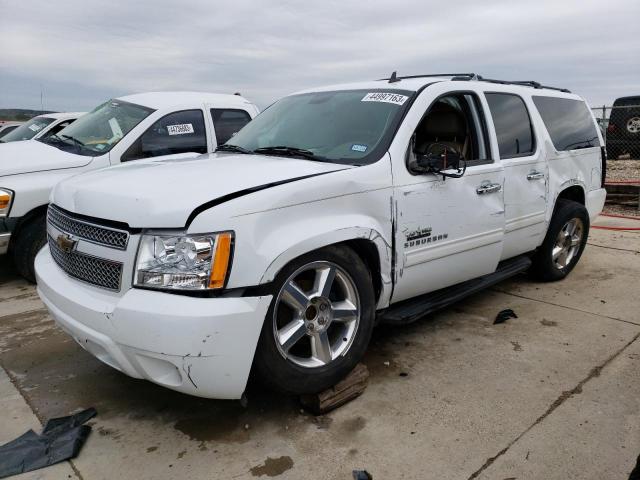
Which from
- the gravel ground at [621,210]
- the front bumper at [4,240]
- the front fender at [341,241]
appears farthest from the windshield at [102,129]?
the gravel ground at [621,210]

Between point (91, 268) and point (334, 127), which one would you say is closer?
point (91, 268)

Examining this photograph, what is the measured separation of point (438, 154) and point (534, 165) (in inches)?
55.2

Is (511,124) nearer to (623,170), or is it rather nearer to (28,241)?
(28,241)

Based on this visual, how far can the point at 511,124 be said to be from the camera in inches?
170

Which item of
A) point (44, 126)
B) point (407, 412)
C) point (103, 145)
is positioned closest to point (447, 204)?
point (407, 412)

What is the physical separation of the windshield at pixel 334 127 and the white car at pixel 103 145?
3.64ft

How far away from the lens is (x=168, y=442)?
2.67m

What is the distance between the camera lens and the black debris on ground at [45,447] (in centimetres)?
248

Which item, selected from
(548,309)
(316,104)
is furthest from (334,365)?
(548,309)

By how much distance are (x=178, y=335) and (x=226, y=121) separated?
4.31 meters

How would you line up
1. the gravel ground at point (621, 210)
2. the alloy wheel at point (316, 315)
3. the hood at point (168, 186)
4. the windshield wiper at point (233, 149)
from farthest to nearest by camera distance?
the gravel ground at point (621, 210), the windshield wiper at point (233, 149), the alloy wheel at point (316, 315), the hood at point (168, 186)

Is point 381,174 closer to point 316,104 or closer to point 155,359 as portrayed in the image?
point 316,104

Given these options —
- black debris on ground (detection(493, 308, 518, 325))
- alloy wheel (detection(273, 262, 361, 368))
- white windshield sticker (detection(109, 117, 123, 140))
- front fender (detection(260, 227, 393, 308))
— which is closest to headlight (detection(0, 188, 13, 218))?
white windshield sticker (detection(109, 117, 123, 140))

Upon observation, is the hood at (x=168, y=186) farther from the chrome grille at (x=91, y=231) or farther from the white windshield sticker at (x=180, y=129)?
the white windshield sticker at (x=180, y=129)
